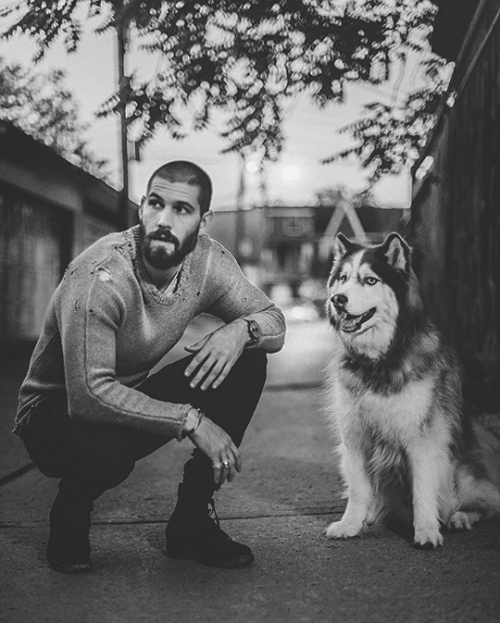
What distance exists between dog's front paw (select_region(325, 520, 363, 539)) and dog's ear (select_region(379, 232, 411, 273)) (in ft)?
3.88

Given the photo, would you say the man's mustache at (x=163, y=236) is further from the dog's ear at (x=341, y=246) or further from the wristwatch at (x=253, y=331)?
the dog's ear at (x=341, y=246)

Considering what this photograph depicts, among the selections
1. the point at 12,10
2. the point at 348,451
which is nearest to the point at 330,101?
the point at 12,10

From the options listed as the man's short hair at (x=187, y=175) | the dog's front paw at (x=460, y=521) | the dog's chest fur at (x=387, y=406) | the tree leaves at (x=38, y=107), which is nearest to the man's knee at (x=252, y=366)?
the dog's chest fur at (x=387, y=406)

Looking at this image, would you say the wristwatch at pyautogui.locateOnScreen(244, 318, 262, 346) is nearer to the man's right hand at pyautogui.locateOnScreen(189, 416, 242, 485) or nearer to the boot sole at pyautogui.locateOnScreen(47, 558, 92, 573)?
the man's right hand at pyautogui.locateOnScreen(189, 416, 242, 485)

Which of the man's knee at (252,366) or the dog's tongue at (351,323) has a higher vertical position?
the dog's tongue at (351,323)

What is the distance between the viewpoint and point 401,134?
5.41 m

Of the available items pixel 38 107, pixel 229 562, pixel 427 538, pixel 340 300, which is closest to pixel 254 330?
pixel 340 300

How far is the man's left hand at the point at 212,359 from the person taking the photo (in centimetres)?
290

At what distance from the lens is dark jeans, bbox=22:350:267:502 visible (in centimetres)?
277

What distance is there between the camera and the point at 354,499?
338 cm

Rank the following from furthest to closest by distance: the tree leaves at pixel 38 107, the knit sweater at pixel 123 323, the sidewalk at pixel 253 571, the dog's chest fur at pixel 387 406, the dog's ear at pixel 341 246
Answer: the tree leaves at pixel 38 107 < the dog's ear at pixel 341 246 < the dog's chest fur at pixel 387 406 < the knit sweater at pixel 123 323 < the sidewalk at pixel 253 571

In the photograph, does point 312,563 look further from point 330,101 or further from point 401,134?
point 401,134

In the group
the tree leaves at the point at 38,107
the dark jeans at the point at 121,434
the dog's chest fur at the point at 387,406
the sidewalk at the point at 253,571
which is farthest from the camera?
the tree leaves at the point at 38,107

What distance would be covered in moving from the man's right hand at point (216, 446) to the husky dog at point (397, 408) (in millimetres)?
795
